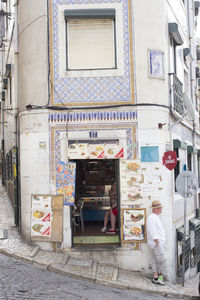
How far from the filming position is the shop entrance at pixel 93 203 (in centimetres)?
1212

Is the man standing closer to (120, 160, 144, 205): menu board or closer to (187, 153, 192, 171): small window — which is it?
(120, 160, 144, 205): menu board

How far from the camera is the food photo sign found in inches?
453

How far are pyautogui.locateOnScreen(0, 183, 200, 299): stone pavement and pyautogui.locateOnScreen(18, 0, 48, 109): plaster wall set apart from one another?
3.78 meters

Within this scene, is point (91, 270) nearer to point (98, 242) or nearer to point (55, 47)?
point (98, 242)

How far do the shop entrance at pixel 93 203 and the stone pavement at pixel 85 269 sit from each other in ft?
2.99

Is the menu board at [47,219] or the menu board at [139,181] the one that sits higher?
the menu board at [139,181]

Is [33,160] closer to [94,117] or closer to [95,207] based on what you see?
[94,117]

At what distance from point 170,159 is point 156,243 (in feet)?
6.97

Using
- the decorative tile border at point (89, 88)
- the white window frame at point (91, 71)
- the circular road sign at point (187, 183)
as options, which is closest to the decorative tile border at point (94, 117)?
the decorative tile border at point (89, 88)

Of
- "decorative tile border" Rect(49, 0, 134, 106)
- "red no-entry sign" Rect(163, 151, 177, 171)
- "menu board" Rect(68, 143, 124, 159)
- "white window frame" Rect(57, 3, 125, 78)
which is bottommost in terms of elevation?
"red no-entry sign" Rect(163, 151, 177, 171)

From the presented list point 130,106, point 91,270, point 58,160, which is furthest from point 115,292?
point 130,106

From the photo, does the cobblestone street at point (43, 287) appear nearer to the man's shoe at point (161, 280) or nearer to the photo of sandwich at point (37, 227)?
the man's shoe at point (161, 280)

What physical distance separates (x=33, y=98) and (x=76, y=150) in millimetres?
1829

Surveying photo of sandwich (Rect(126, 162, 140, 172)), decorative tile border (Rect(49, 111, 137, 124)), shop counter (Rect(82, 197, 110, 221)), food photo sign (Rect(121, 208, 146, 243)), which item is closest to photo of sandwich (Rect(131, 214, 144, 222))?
food photo sign (Rect(121, 208, 146, 243))
